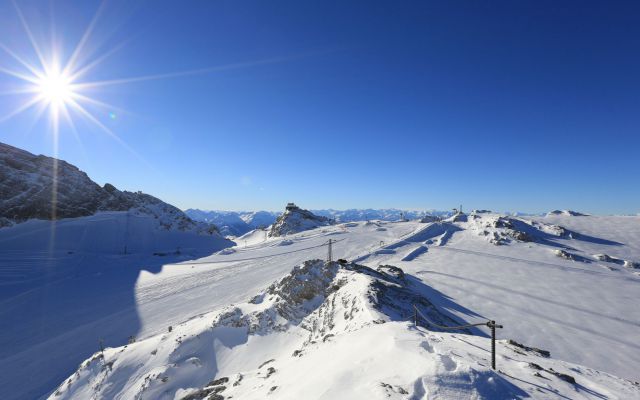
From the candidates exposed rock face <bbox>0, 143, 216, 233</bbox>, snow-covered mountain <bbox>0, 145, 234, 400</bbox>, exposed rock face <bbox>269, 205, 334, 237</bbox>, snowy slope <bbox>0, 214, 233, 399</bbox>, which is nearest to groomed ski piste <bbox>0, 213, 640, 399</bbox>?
snowy slope <bbox>0, 214, 233, 399</bbox>

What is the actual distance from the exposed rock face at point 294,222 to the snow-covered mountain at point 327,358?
85330 mm

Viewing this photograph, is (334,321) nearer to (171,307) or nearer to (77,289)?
(171,307)

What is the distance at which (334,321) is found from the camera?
16.5 metres

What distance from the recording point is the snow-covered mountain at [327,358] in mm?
7004

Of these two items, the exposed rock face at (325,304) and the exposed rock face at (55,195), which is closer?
the exposed rock face at (325,304)

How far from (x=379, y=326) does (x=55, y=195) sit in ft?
289

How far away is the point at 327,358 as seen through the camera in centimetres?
967

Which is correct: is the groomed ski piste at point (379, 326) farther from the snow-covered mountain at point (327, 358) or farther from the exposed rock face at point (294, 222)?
the exposed rock face at point (294, 222)

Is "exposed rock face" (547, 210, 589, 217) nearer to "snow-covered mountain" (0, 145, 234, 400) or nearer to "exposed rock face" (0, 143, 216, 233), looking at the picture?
"snow-covered mountain" (0, 145, 234, 400)

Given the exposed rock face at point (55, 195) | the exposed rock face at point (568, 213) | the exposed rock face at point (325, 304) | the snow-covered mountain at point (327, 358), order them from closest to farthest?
the snow-covered mountain at point (327, 358) → the exposed rock face at point (325, 304) → the exposed rock face at point (55, 195) → the exposed rock face at point (568, 213)

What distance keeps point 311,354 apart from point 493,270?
38.4 m

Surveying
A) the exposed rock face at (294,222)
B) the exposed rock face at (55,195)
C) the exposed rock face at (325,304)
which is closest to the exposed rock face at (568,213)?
the exposed rock face at (325,304)

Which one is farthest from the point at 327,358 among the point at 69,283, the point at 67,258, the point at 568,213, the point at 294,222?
the point at 294,222

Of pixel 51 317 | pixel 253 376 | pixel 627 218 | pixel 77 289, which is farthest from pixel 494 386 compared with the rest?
pixel 627 218
